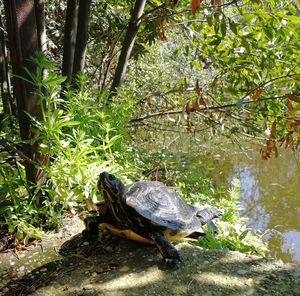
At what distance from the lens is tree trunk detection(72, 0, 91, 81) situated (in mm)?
3869

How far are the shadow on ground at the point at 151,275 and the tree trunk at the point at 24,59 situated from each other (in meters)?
0.69

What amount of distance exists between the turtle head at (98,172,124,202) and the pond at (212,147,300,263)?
A: 2282 millimetres

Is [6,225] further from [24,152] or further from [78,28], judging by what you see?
[78,28]

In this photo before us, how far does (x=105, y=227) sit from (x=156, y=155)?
1.95 meters

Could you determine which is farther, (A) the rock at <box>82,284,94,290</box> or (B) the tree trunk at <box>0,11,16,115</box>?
(B) the tree trunk at <box>0,11,16,115</box>

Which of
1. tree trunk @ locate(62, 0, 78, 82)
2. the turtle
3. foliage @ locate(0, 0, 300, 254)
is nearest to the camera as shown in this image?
the turtle

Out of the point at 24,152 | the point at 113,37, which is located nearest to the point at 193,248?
the point at 24,152

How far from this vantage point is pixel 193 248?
2.55 meters

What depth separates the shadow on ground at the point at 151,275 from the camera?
6.81ft

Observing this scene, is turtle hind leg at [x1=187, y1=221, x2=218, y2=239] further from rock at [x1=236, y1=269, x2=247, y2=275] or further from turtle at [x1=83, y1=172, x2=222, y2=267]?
rock at [x1=236, y1=269, x2=247, y2=275]

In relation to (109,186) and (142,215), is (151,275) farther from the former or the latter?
(109,186)

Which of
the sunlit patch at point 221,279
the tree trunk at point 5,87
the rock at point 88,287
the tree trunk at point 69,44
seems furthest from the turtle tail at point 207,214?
the tree trunk at point 5,87

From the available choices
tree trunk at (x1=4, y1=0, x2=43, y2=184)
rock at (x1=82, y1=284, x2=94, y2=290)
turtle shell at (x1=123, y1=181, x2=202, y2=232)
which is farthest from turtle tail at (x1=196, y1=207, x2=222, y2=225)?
tree trunk at (x1=4, y1=0, x2=43, y2=184)

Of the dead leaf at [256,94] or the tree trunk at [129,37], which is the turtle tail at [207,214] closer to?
the dead leaf at [256,94]
